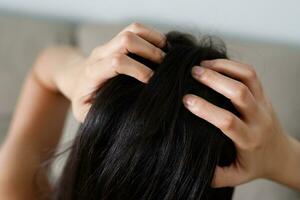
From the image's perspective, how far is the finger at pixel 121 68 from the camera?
0.52m

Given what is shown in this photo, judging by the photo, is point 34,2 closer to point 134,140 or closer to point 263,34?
point 263,34

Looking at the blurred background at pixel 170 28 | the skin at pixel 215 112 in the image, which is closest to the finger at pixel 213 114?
the skin at pixel 215 112

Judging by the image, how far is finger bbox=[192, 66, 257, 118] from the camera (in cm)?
50

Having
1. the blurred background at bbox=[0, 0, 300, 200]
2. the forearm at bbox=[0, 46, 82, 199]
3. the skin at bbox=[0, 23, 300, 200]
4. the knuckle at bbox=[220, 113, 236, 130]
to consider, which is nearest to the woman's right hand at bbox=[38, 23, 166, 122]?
the skin at bbox=[0, 23, 300, 200]

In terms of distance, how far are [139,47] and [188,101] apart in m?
0.10

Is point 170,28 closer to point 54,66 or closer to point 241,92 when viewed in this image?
point 54,66

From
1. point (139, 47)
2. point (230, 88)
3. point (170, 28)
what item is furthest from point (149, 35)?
point (170, 28)

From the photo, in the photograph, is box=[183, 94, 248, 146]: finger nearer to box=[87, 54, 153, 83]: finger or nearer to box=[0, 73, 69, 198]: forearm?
box=[87, 54, 153, 83]: finger

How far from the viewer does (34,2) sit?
137 centimetres

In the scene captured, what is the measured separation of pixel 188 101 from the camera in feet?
1.62

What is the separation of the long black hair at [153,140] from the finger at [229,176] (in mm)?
15

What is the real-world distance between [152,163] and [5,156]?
465 millimetres

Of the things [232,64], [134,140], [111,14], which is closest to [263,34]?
[111,14]

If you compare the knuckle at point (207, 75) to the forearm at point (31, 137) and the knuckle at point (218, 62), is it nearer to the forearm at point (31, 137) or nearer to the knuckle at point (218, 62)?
the knuckle at point (218, 62)
